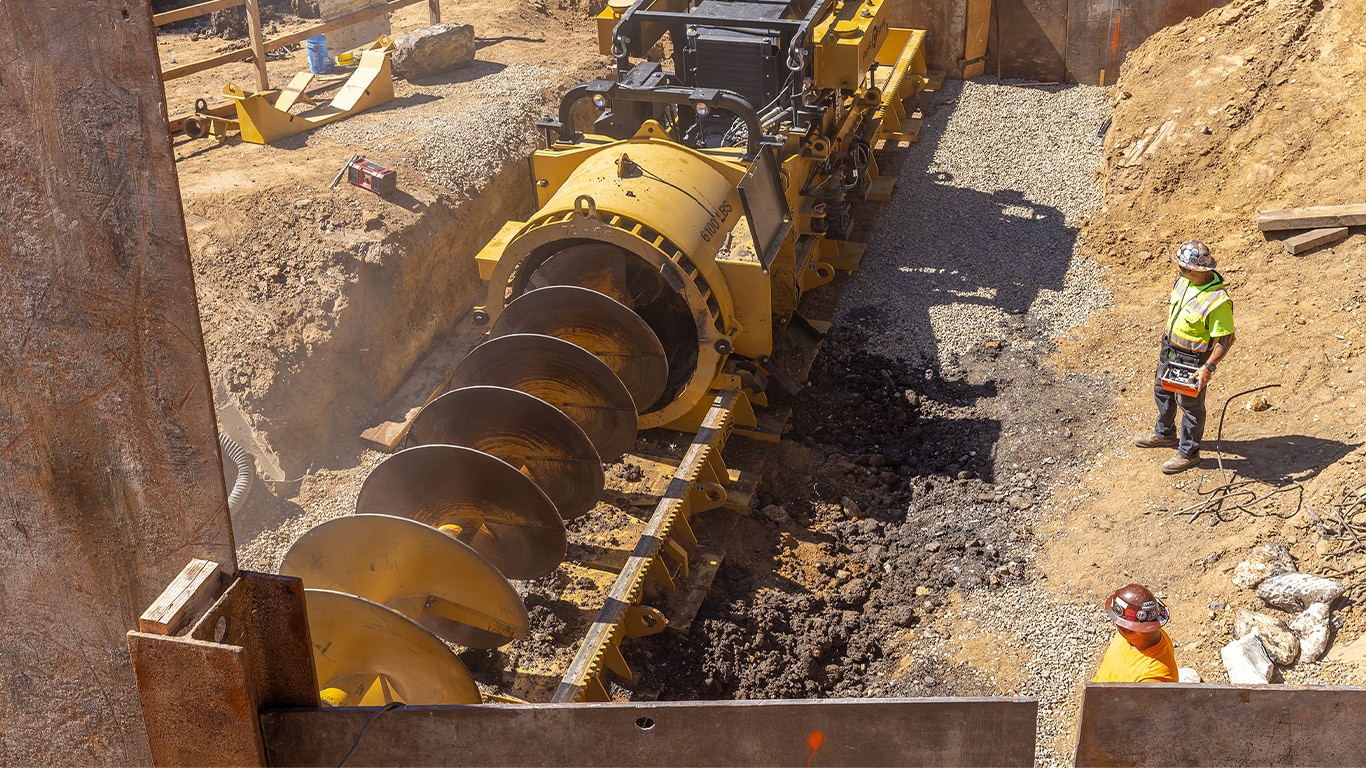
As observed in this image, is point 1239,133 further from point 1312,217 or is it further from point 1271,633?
point 1271,633

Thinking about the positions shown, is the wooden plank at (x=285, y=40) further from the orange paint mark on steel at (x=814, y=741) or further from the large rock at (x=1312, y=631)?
the orange paint mark on steel at (x=814, y=741)

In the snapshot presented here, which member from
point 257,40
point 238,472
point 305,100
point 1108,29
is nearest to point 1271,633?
point 238,472

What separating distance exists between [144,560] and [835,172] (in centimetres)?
836

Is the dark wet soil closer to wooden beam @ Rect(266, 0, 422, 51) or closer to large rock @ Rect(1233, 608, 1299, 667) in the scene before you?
large rock @ Rect(1233, 608, 1299, 667)

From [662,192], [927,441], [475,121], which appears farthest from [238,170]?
[927,441]

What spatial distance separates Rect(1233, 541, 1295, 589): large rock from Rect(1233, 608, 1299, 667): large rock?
0.23 m

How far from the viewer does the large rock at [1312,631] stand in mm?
6055

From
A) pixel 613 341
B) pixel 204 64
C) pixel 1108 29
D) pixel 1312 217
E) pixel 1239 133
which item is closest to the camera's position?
pixel 613 341

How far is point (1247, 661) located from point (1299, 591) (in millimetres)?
560

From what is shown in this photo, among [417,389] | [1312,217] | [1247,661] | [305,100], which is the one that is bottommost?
[1247,661]

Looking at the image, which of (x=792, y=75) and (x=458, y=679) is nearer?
(x=458, y=679)

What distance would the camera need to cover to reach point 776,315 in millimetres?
8914

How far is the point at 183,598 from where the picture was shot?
8.00ft

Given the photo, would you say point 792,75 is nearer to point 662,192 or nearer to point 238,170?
point 662,192
